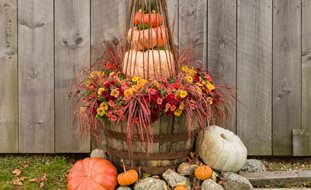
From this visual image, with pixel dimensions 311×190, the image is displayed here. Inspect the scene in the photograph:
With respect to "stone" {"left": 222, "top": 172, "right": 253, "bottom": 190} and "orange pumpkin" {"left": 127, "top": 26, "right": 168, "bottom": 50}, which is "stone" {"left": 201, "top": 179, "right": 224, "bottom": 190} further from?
"orange pumpkin" {"left": 127, "top": 26, "right": 168, "bottom": 50}

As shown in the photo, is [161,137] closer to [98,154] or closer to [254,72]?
[98,154]

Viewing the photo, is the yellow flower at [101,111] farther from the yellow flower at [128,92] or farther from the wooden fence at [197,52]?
the wooden fence at [197,52]

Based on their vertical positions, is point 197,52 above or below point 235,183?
above

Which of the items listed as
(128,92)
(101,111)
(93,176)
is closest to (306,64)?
(128,92)

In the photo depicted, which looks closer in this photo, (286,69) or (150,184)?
(150,184)

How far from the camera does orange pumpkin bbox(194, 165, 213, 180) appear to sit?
3.08 meters

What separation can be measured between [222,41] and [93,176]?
1428mm

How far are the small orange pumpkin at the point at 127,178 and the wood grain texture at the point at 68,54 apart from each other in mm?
794

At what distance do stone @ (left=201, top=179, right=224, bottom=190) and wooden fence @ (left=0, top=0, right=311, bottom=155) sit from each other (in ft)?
2.62

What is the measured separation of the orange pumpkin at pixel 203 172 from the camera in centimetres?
308

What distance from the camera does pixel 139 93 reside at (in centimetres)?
300

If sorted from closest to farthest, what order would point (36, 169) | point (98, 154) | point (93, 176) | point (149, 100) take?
1. point (149, 100)
2. point (93, 176)
3. point (98, 154)
4. point (36, 169)

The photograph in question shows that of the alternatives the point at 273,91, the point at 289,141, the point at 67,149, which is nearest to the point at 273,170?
the point at 289,141

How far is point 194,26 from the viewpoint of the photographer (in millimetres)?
3664
